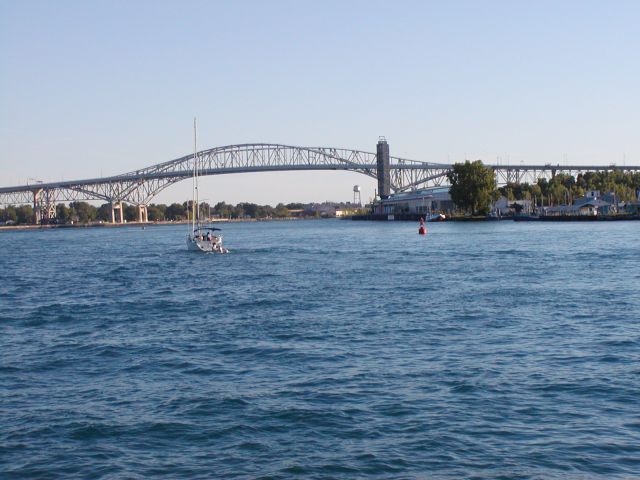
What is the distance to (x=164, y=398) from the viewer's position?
11055 mm

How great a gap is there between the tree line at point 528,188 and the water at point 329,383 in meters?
83.9

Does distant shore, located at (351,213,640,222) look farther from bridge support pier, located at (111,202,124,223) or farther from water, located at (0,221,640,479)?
water, located at (0,221,640,479)

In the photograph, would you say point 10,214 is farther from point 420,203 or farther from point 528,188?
point 528,188

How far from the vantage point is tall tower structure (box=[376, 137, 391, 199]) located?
159 meters

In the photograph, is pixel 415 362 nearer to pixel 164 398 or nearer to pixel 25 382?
pixel 164 398

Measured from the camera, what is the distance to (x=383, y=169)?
160375 millimetres

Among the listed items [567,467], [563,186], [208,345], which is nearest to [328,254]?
[208,345]

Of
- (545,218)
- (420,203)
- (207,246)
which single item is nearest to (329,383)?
(207,246)

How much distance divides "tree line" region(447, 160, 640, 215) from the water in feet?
275

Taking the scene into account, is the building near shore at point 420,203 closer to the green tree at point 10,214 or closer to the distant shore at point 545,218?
the distant shore at point 545,218

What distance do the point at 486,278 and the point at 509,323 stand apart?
33.1 feet

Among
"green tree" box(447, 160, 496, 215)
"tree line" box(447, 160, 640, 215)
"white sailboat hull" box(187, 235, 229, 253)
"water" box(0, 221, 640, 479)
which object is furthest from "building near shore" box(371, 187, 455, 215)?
"water" box(0, 221, 640, 479)

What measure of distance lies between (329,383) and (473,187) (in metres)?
96.9

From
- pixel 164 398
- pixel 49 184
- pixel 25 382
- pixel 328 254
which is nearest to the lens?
pixel 164 398
